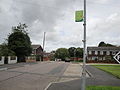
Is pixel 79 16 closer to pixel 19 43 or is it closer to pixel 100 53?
pixel 19 43

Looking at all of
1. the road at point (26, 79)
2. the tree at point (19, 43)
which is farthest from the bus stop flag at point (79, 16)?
the tree at point (19, 43)

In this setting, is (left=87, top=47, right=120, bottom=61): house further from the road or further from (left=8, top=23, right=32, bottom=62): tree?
the road

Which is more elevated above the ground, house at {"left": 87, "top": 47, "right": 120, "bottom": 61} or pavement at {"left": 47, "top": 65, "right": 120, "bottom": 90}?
house at {"left": 87, "top": 47, "right": 120, "bottom": 61}

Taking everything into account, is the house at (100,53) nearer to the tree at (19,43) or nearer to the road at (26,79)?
the tree at (19,43)

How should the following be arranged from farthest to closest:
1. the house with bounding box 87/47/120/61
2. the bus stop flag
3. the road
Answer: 1. the house with bounding box 87/47/120/61
2. the road
3. the bus stop flag

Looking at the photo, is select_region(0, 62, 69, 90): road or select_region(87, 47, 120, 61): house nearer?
select_region(0, 62, 69, 90): road

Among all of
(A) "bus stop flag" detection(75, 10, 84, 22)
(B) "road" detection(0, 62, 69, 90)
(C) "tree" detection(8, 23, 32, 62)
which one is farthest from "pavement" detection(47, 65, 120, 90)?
(C) "tree" detection(8, 23, 32, 62)

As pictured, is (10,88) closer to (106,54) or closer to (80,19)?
(80,19)

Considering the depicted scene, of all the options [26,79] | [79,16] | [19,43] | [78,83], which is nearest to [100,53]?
[19,43]

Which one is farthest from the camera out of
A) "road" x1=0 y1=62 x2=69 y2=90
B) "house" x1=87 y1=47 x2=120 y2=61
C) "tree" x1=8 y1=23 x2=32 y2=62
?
"house" x1=87 y1=47 x2=120 y2=61

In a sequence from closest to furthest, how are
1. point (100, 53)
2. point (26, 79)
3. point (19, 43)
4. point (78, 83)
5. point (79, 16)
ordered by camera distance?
point (79, 16), point (78, 83), point (26, 79), point (19, 43), point (100, 53)

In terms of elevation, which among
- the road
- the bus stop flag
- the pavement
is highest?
the bus stop flag

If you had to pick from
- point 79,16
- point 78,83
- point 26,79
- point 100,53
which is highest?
point 100,53

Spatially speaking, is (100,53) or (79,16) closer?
(79,16)
